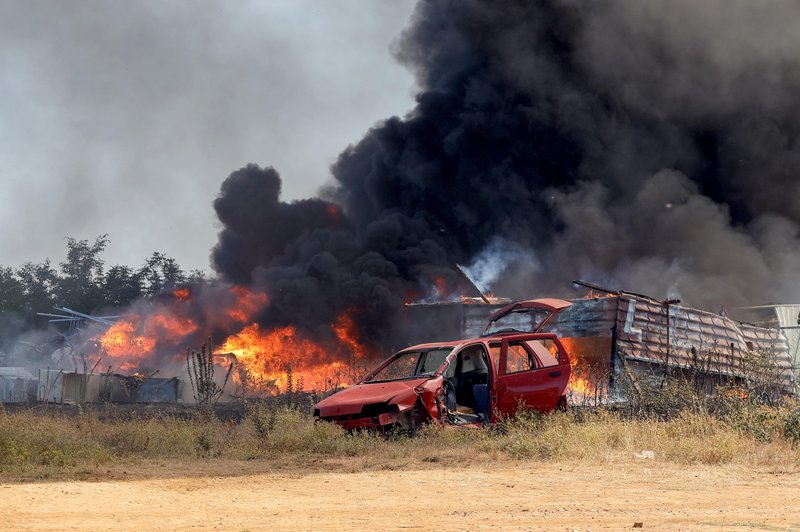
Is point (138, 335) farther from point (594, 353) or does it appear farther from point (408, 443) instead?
point (408, 443)

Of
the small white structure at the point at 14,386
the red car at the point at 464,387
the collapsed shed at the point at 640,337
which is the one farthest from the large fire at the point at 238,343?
the red car at the point at 464,387

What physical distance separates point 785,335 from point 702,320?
5.33m

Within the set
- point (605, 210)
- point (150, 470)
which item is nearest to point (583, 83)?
point (605, 210)

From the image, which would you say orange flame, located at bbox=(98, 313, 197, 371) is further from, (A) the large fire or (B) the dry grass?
(B) the dry grass

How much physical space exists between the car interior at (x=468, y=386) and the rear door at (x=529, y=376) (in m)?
0.27

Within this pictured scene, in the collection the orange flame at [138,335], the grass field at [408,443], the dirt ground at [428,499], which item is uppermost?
the orange flame at [138,335]

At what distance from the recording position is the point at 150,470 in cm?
983

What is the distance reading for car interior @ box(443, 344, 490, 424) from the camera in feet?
41.1

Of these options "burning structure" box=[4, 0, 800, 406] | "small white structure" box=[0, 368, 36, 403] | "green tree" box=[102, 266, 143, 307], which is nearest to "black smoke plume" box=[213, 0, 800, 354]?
"burning structure" box=[4, 0, 800, 406]

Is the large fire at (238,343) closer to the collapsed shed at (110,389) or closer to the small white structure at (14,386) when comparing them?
the collapsed shed at (110,389)

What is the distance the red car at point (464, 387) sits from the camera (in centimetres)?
1177

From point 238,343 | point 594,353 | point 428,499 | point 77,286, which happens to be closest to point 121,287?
point 77,286

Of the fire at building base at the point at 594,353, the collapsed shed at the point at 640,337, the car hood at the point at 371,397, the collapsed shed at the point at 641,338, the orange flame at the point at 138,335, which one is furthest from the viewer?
the orange flame at the point at 138,335

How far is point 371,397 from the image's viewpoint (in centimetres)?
1188
